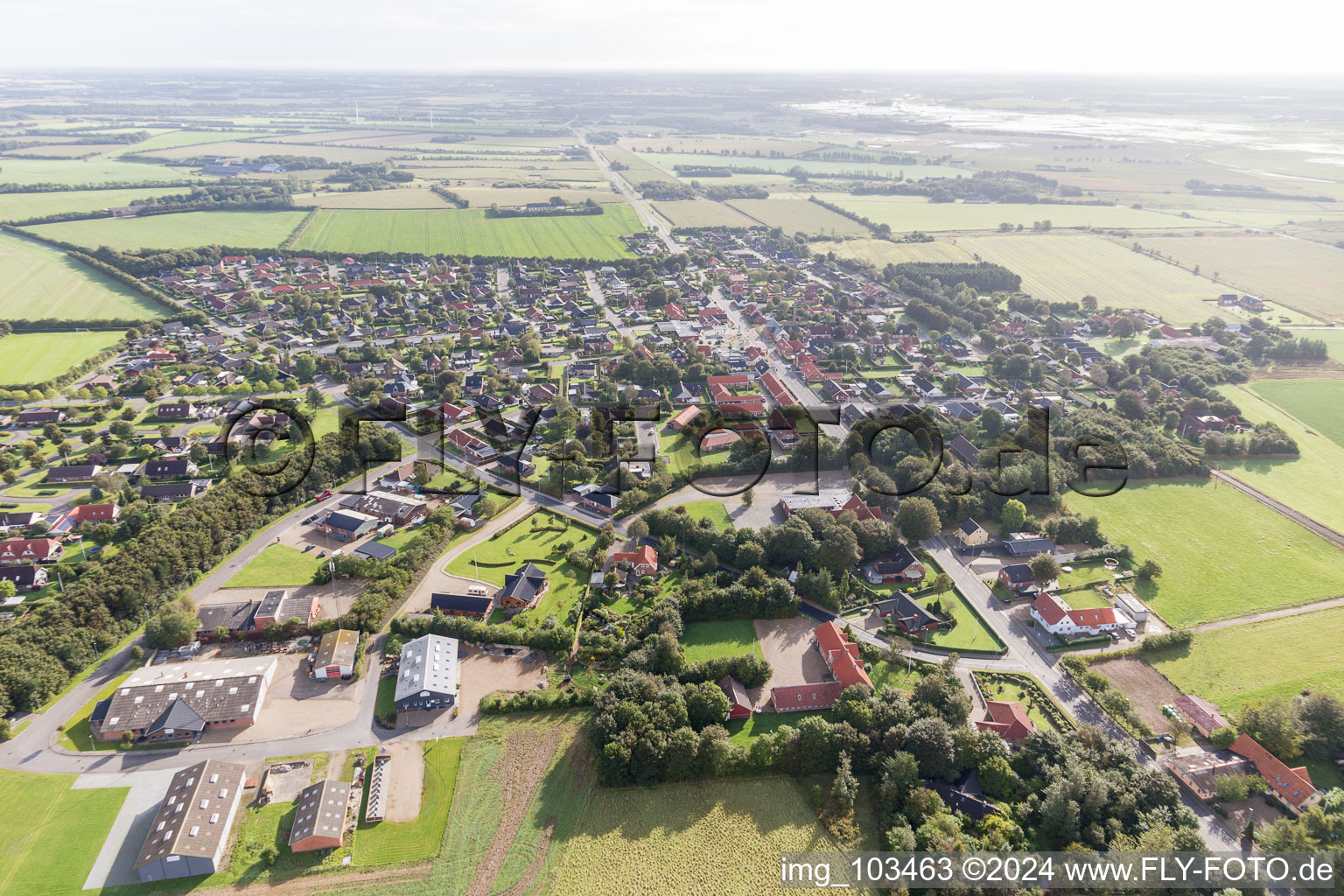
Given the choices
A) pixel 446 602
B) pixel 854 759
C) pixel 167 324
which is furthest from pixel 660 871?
pixel 167 324

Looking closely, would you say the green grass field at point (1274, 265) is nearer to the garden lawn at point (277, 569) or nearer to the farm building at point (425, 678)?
the farm building at point (425, 678)

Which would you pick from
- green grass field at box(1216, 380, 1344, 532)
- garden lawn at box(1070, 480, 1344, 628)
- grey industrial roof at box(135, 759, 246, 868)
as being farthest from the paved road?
grey industrial roof at box(135, 759, 246, 868)

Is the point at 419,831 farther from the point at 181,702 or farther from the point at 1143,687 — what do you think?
the point at 1143,687

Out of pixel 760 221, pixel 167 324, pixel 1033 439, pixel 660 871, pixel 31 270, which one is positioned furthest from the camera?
pixel 760 221

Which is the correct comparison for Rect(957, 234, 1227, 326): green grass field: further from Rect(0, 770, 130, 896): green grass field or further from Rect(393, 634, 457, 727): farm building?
Rect(0, 770, 130, 896): green grass field

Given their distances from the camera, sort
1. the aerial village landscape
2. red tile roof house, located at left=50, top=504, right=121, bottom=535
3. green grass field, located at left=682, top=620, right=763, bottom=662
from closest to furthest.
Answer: the aerial village landscape, green grass field, located at left=682, top=620, right=763, bottom=662, red tile roof house, located at left=50, top=504, right=121, bottom=535

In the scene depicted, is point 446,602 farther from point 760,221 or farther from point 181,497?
point 760,221
